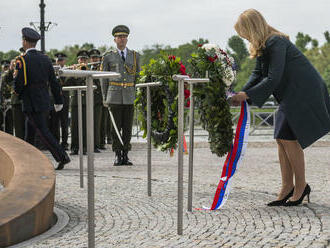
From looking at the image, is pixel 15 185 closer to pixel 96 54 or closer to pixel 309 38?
pixel 96 54

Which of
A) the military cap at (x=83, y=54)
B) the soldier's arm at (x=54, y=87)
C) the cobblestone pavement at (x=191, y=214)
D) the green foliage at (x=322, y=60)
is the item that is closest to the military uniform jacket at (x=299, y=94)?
the cobblestone pavement at (x=191, y=214)

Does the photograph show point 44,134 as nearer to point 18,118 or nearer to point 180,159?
point 18,118

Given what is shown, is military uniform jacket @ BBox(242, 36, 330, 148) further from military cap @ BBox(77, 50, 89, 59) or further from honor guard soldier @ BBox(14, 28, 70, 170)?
military cap @ BBox(77, 50, 89, 59)

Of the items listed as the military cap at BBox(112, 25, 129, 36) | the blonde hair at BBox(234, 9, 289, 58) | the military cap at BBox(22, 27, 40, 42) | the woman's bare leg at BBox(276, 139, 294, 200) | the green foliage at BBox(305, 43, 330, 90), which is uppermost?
the green foliage at BBox(305, 43, 330, 90)

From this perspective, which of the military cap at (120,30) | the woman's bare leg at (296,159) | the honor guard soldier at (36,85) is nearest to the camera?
the woman's bare leg at (296,159)

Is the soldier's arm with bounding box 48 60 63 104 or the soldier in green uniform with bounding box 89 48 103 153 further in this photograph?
the soldier in green uniform with bounding box 89 48 103 153

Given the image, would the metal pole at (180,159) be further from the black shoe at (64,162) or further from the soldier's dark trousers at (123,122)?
the soldier's dark trousers at (123,122)

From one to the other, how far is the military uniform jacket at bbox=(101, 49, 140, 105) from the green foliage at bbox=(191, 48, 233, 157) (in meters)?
3.32

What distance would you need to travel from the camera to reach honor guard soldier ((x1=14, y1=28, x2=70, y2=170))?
27.8 feet

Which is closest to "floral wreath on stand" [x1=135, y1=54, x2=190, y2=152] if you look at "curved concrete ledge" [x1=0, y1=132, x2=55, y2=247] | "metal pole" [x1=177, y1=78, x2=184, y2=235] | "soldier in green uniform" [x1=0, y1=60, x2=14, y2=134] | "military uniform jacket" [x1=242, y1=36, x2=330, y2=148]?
"military uniform jacket" [x1=242, y1=36, x2=330, y2=148]

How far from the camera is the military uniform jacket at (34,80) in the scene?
27.8 ft

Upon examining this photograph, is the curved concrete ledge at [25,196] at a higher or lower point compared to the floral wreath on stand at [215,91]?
lower

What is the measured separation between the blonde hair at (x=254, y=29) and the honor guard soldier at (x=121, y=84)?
4.05 meters

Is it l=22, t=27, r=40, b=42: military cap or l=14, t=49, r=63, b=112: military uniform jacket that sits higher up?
l=22, t=27, r=40, b=42: military cap
